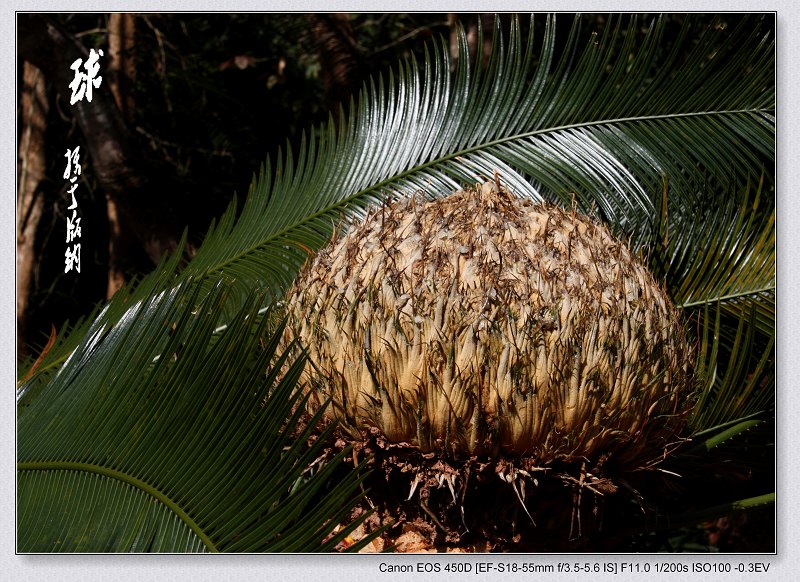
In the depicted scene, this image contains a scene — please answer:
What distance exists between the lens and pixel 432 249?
1.20 m

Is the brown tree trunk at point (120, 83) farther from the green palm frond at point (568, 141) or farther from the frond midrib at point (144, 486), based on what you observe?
the frond midrib at point (144, 486)

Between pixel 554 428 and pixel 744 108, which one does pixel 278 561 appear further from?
pixel 744 108

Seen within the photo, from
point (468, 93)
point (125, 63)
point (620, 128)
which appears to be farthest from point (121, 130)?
point (620, 128)

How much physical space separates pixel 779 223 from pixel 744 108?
29cm

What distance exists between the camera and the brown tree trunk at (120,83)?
312 centimetres

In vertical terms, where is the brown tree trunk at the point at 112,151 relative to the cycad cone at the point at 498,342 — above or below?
above

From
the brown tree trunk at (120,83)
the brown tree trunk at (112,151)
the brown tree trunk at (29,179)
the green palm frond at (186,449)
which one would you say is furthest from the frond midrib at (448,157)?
the brown tree trunk at (29,179)

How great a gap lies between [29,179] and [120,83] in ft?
1.78

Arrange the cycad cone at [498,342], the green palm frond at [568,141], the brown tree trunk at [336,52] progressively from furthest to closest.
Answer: the brown tree trunk at [336,52]
the green palm frond at [568,141]
the cycad cone at [498,342]

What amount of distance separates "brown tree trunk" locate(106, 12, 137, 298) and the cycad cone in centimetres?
207

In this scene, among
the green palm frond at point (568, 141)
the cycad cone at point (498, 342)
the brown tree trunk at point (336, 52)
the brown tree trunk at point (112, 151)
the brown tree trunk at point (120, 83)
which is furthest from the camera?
the brown tree trunk at point (336, 52)

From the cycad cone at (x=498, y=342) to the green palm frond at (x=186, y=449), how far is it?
0.30 ft

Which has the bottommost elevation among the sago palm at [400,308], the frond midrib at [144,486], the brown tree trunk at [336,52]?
the frond midrib at [144,486]

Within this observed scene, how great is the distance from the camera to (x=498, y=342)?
43.4 inches
